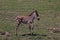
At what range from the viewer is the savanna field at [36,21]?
42.3 feet

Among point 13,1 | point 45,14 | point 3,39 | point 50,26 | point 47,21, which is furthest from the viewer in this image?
point 13,1

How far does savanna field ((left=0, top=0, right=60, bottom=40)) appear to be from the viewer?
42.3 ft

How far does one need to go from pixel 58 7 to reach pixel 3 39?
430 inches

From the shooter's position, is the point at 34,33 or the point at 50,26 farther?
the point at 50,26

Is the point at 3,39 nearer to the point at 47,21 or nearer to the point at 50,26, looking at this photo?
the point at 50,26

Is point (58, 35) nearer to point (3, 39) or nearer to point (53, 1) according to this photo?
point (3, 39)

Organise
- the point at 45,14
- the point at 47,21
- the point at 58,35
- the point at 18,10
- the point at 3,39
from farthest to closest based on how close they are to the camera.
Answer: the point at 18,10, the point at 45,14, the point at 47,21, the point at 58,35, the point at 3,39

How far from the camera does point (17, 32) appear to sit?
13.3 metres

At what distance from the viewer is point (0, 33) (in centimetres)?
1320

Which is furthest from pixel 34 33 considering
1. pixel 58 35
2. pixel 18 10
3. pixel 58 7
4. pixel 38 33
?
pixel 58 7

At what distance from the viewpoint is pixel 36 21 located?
52.3 ft

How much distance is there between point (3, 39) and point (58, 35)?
2.63 meters

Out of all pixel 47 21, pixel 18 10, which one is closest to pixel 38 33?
pixel 47 21

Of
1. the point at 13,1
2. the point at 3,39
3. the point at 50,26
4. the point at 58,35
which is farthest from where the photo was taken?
the point at 13,1
